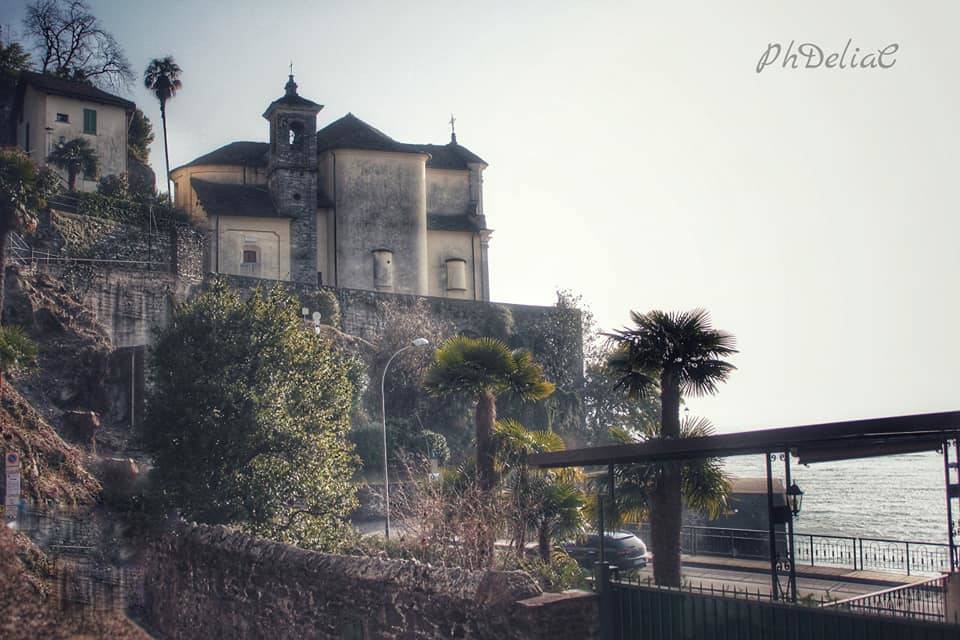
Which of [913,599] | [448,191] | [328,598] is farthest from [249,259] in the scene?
[913,599]

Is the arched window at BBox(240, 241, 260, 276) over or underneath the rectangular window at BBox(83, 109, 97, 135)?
underneath

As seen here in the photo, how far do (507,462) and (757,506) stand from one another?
13.5m

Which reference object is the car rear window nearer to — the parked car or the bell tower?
the parked car

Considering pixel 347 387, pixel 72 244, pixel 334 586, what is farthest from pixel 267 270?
pixel 334 586

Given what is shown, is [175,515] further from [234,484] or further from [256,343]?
[256,343]

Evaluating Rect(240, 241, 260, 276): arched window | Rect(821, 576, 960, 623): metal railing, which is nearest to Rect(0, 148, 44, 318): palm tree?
Rect(240, 241, 260, 276): arched window

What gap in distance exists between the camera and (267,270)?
52938 millimetres

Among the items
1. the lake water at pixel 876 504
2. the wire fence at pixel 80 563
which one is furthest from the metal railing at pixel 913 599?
the lake water at pixel 876 504

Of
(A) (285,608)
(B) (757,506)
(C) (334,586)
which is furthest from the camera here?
(B) (757,506)

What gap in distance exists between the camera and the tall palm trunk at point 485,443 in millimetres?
20781

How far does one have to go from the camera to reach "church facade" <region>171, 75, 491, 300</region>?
53.4 metres

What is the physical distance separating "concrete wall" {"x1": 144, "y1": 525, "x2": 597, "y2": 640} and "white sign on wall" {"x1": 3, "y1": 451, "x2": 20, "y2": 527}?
256 centimetres

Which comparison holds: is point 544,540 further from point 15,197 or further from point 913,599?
point 15,197

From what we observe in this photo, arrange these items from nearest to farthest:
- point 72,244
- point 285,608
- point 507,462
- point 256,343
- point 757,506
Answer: point 285,608 → point 507,462 → point 256,343 → point 757,506 → point 72,244
